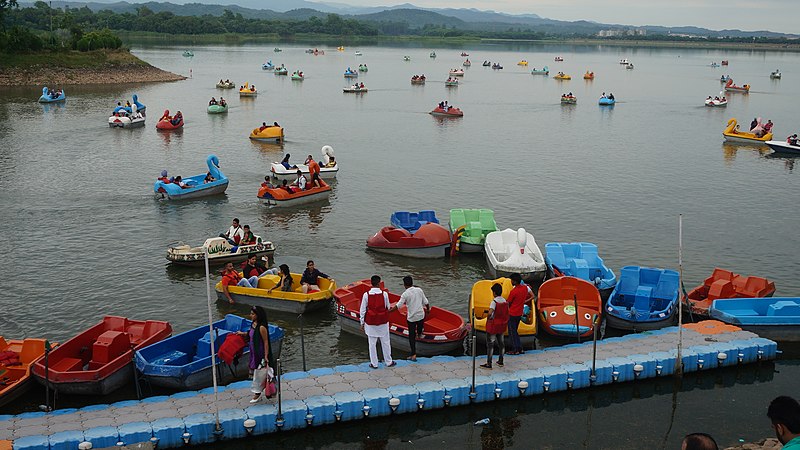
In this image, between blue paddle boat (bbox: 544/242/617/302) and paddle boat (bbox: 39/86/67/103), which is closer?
blue paddle boat (bbox: 544/242/617/302)

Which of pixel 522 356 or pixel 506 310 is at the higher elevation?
pixel 506 310

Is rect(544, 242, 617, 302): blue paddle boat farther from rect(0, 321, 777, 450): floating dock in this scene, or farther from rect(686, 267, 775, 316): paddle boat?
rect(0, 321, 777, 450): floating dock

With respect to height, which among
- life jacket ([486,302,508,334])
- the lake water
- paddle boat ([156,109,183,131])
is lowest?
the lake water

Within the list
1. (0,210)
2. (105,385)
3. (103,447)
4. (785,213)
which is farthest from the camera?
(785,213)

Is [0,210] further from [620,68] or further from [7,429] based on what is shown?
[620,68]

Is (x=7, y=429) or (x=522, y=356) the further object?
(x=522, y=356)

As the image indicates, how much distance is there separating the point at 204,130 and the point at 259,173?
18245 mm

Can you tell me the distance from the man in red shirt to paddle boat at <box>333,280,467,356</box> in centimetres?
134

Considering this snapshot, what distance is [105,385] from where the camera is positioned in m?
16.2

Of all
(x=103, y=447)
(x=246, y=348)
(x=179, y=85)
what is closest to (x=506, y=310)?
(x=246, y=348)

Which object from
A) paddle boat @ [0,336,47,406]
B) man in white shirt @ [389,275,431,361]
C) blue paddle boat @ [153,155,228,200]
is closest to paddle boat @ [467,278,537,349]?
man in white shirt @ [389,275,431,361]

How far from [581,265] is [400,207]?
45.0 feet

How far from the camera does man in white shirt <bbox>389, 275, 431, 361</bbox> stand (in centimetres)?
1709

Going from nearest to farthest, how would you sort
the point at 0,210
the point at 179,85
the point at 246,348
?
the point at 246,348 < the point at 0,210 < the point at 179,85
